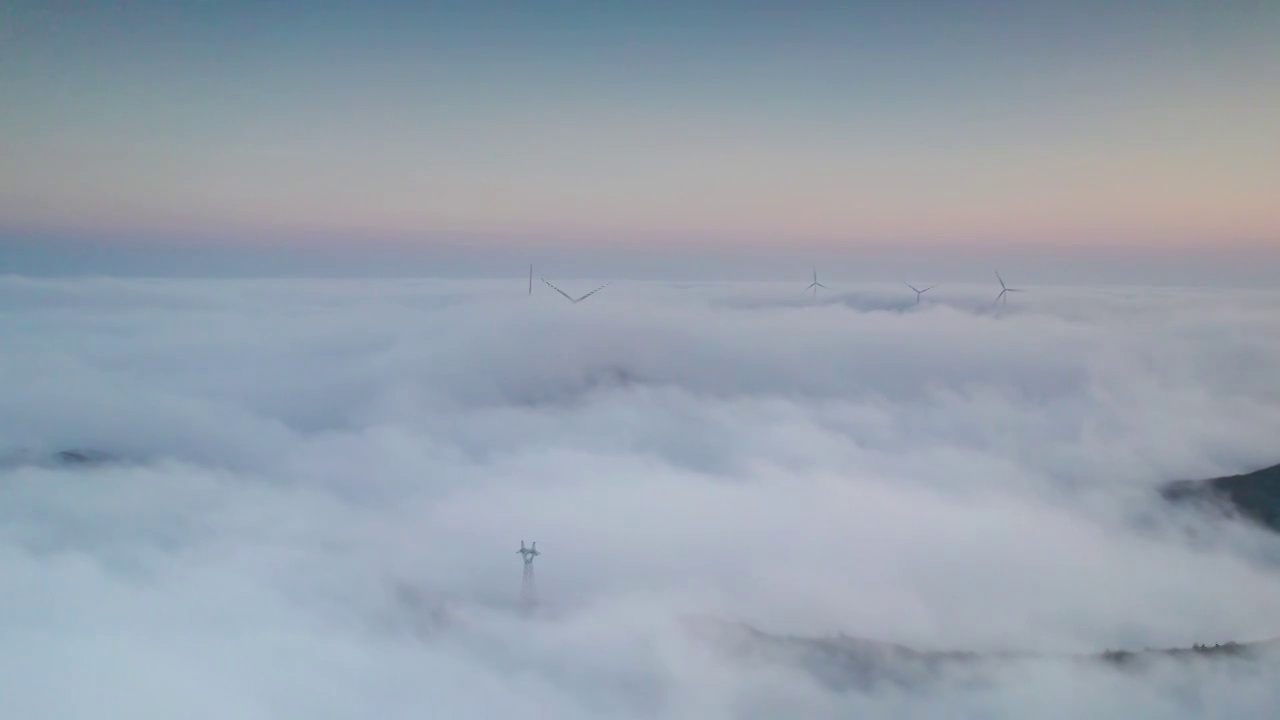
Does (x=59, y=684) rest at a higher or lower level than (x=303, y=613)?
higher

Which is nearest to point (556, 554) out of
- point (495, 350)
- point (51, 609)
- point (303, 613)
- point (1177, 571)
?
point (303, 613)

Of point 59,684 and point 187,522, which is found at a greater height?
point 59,684

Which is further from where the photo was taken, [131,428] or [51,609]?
[131,428]

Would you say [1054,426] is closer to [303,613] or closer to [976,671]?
[976,671]

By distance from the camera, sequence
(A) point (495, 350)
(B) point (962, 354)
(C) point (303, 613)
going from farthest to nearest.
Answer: (A) point (495, 350), (B) point (962, 354), (C) point (303, 613)

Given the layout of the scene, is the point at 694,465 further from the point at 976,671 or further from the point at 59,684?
the point at 59,684

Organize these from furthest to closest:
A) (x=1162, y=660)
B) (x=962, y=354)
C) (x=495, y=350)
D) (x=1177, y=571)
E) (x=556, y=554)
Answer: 1. (x=495, y=350)
2. (x=962, y=354)
3. (x=556, y=554)
4. (x=1177, y=571)
5. (x=1162, y=660)

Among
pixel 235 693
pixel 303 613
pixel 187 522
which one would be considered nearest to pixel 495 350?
pixel 187 522

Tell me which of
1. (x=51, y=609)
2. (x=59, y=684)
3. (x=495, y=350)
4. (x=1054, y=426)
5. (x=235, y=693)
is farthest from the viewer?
(x=495, y=350)

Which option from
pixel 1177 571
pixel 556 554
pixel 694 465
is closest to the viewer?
pixel 1177 571

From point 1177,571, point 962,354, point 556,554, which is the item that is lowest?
point 556,554
